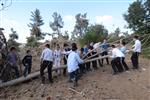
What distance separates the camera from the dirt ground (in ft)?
39.5

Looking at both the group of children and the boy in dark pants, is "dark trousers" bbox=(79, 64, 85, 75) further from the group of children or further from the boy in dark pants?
the boy in dark pants

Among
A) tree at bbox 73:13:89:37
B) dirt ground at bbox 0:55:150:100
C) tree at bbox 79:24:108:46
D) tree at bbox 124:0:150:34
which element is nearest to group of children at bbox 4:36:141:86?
dirt ground at bbox 0:55:150:100

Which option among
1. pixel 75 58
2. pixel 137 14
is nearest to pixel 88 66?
pixel 75 58

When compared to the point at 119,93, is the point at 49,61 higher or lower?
higher

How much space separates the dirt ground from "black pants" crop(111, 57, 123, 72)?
0.82 feet

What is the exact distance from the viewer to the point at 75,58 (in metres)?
12.0

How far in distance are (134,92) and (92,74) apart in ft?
8.82

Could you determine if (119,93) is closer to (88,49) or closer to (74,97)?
(74,97)

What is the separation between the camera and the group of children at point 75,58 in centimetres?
1222

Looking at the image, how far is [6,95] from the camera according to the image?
12.9 m

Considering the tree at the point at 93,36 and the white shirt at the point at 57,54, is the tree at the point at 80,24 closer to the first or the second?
the tree at the point at 93,36

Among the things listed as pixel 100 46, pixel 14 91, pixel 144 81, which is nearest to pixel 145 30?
pixel 100 46

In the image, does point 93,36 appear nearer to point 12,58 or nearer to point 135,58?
point 135,58

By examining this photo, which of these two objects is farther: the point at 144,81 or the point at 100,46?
the point at 100,46
